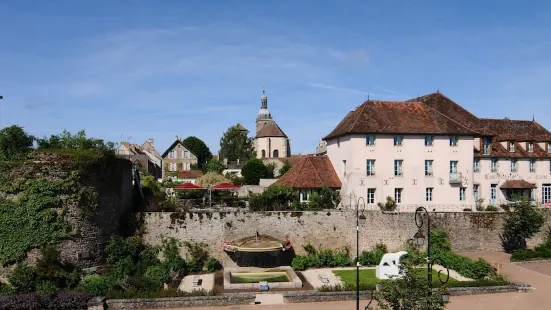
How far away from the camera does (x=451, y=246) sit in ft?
98.0

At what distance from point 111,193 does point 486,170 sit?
85.7 feet

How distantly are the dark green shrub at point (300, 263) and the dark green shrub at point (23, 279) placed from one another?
41.8ft

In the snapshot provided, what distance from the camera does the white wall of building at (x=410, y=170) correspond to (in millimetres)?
32781

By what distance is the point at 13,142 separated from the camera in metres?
23.2

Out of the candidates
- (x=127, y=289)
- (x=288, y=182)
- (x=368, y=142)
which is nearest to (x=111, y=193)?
(x=127, y=289)

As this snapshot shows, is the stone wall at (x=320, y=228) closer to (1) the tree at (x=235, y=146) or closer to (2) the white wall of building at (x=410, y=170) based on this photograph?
(2) the white wall of building at (x=410, y=170)

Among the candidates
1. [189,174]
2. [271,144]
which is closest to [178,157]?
[189,174]

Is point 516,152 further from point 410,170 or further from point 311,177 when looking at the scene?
A: point 311,177

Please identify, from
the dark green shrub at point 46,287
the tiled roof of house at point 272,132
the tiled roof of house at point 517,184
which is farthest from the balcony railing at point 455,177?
the tiled roof of house at point 272,132

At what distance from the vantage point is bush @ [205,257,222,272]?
87.9 feet

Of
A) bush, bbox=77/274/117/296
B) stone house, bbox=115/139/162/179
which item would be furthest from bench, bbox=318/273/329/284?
stone house, bbox=115/139/162/179

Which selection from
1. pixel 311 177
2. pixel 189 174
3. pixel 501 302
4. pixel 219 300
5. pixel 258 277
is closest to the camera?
pixel 219 300

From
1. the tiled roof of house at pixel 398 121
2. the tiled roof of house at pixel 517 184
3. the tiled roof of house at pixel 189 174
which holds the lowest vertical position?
the tiled roof of house at pixel 517 184

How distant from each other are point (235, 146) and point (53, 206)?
206 feet
